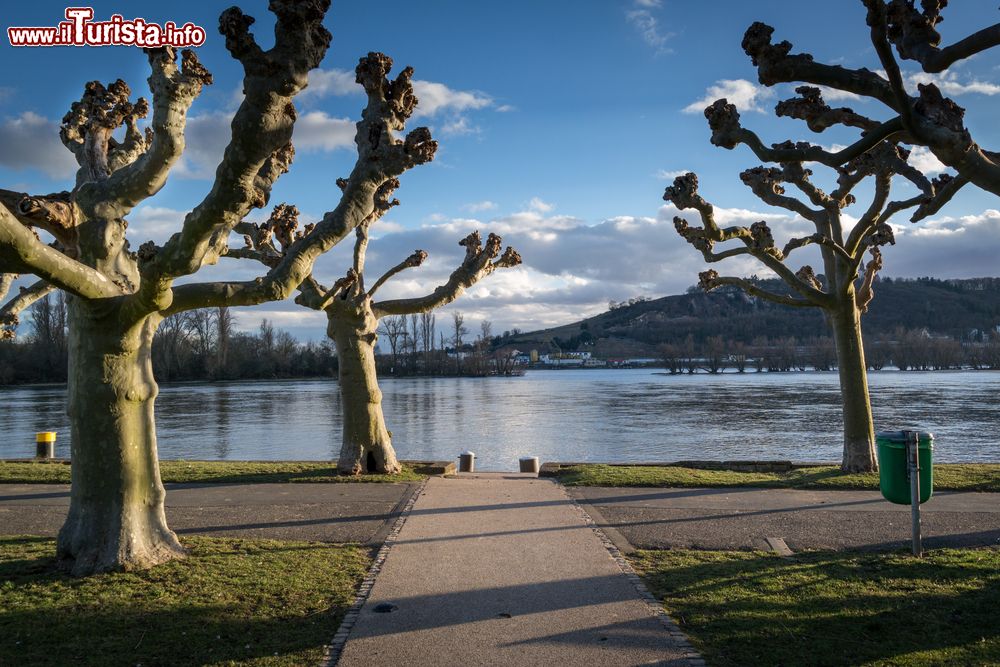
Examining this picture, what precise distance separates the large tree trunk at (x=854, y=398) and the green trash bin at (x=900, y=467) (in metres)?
5.88

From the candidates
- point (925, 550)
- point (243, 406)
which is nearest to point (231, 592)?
point (925, 550)

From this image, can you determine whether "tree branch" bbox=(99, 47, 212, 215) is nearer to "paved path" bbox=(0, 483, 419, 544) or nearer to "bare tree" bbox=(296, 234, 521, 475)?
"paved path" bbox=(0, 483, 419, 544)

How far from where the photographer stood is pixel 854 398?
43.5ft

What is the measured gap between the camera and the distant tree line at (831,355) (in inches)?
5089

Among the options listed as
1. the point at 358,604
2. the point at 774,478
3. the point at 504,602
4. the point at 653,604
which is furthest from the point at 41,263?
the point at 774,478

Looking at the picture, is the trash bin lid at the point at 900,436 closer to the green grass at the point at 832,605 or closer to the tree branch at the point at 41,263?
the green grass at the point at 832,605

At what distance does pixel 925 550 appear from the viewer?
25.0 ft

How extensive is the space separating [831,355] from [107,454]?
466 feet

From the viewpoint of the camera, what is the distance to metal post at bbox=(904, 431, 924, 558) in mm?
7336

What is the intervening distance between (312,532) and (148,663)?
12.9ft

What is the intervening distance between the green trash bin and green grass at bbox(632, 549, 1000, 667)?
0.65m

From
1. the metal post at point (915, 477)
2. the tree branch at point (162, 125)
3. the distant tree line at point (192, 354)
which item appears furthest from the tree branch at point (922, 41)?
the distant tree line at point (192, 354)

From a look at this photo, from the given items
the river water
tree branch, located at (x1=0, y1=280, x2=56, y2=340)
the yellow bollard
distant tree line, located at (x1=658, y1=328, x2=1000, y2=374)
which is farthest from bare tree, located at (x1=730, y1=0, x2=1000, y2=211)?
distant tree line, located at (x1=658, y1=328, x2=1000, y2=374)

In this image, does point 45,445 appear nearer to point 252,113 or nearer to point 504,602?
point 252,113
